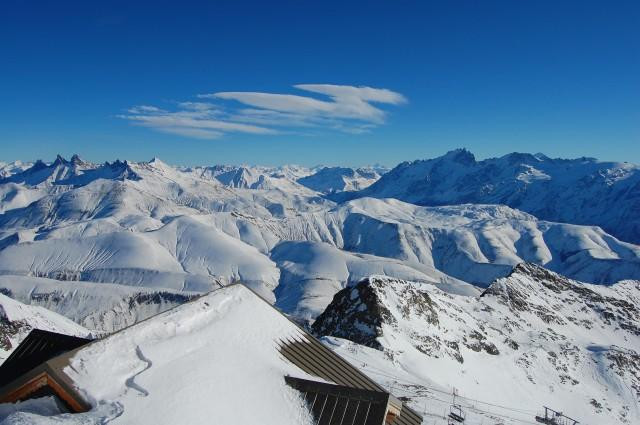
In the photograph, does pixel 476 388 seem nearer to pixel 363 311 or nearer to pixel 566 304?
pixel 363 311

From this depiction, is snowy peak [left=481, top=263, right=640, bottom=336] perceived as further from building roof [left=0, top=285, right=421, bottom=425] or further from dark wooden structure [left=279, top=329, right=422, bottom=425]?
building roof [left=0, top=285, right=421, bottom=425]

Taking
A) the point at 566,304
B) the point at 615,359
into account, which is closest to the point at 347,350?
the point at 615,359

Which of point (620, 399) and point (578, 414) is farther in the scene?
point (620, 399)

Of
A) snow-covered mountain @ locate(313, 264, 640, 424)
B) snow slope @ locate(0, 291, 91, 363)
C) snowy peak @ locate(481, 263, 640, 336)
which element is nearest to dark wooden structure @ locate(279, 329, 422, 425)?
snow-covered mountain @ locate(313, 264, 640, 424)

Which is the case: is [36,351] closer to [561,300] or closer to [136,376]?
[136,376]

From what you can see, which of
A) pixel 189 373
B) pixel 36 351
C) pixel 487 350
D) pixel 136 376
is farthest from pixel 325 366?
pixel 487 350

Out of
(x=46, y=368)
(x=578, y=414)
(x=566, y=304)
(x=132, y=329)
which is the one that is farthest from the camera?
(x=566, y=304)
